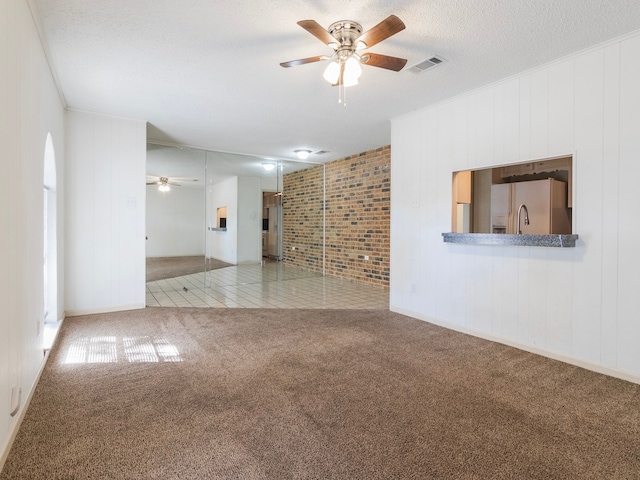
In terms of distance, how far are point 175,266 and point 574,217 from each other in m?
8.43

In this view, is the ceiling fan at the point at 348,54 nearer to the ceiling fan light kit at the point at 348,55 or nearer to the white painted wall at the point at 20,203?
the ceiling fan light kit at the point at 348,55

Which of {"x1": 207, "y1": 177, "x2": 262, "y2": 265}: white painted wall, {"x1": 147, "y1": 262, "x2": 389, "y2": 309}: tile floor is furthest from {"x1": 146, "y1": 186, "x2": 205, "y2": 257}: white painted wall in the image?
{"x1": 147, "y1": 262, "x2": 389, "y2": 309}: tile floor

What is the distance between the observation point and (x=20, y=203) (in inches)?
77.6

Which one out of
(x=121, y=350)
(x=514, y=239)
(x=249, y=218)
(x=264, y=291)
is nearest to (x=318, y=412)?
(x=121, y=350)

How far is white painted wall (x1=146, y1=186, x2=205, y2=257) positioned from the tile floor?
148 inches

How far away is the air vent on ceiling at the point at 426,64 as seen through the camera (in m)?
2.91

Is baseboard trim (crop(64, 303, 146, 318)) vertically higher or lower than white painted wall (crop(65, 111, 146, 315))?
lower

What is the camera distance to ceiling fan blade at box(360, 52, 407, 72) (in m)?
2.48

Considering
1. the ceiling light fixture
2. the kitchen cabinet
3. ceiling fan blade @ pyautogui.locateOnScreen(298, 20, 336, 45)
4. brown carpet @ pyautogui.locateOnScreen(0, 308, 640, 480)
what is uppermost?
the ceiling light fixture

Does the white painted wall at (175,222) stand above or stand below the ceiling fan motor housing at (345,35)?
below

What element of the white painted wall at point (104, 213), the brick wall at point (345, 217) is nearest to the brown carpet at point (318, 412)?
the white painted wall at point (104, 213)

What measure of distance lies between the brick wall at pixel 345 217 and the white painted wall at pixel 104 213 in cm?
374

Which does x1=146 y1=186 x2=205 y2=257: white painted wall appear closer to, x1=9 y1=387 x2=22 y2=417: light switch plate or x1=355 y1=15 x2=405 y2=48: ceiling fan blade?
x1=9 y1=387 x2=22 y2=417: light switch plate

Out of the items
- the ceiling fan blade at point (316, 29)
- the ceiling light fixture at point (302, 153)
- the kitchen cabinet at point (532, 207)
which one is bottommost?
the kitchen cabinet at point (532, 207)
